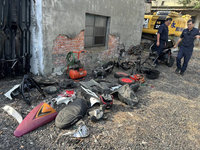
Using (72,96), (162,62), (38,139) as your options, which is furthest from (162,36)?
(38,139)

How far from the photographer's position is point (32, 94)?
3758 mm

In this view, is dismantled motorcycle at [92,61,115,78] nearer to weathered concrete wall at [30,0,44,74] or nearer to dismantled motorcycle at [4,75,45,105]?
weathered concrete wall at [30,0,44,74]

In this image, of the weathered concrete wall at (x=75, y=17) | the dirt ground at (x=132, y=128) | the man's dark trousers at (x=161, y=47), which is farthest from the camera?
the man's dark trousers at (x=161, y=47)

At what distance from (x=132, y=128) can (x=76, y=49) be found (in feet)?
12.0

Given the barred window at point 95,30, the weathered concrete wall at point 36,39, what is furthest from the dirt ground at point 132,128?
the barred window at point 95,30

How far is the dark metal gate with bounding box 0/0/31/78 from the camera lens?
4.04 m

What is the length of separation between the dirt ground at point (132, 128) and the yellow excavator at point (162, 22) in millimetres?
6472

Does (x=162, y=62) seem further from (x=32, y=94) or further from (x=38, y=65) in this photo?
(x=32, y=94)

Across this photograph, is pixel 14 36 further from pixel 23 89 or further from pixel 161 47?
pixel 161 47

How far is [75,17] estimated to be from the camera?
527 centimetres

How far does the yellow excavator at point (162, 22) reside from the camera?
9.51 m

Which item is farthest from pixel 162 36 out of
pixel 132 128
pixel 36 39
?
pixel 132 128

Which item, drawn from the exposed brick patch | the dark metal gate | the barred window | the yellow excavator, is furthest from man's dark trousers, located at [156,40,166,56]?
the dark metal gate

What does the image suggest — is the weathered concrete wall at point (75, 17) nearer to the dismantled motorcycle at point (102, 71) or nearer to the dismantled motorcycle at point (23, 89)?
the dismantled motorcycle at point (102, 71)
